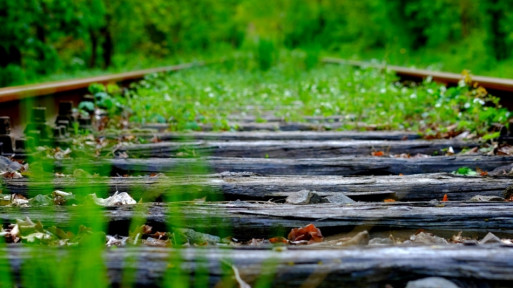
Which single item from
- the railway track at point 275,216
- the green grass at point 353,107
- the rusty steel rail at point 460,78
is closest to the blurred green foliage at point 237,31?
the rusty steel rail at point 460,78

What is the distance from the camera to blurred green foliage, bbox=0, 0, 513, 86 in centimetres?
1001

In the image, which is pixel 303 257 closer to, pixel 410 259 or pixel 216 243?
pixel 410 259

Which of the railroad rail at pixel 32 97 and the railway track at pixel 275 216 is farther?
the railroad rail at pixel 32 97

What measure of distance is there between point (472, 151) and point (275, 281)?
2.56 m

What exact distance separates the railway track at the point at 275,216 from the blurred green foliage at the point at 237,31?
212 inches

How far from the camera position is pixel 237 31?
37.1m

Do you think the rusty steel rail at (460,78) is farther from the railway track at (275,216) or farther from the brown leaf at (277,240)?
the brown leaf at (277,240)

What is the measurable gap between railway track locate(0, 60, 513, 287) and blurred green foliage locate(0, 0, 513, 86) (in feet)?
17.7

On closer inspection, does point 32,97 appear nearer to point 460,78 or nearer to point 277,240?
point 277,240

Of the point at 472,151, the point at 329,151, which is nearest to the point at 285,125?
the point at 329,151

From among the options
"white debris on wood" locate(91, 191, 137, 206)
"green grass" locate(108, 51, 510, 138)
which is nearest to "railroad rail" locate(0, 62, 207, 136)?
"green grass" locate(108, 51, 510, 138)

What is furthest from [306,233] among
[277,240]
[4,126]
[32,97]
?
[32,97]

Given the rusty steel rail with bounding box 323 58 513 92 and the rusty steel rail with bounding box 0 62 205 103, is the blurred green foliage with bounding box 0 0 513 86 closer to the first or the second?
the rusty steel rail with bounding box 323 58 513 92

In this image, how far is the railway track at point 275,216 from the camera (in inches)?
60.4
